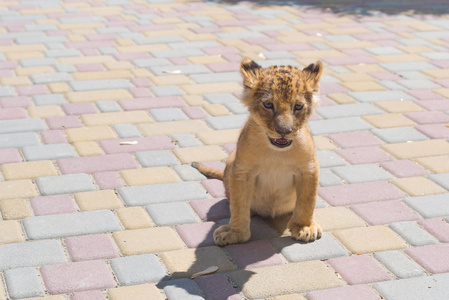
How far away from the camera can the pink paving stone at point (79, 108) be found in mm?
6794

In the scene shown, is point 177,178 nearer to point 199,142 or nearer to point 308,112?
point 199,142

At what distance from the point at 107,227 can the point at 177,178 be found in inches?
35.4

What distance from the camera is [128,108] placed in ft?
22.7

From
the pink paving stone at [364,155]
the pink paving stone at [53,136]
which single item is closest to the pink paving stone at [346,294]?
the pink paving stone at [364,155]

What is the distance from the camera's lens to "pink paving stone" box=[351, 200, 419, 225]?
492 centimetres

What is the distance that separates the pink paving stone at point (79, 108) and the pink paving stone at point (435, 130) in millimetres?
2923

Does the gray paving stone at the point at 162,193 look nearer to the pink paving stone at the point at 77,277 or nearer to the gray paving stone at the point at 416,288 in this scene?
the pink paving stone at the point at 77,277

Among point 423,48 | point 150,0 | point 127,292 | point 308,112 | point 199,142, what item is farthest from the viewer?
point 150,0

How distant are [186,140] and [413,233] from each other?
2.21 m

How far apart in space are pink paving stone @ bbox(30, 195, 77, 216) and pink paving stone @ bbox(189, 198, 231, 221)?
2.69ft

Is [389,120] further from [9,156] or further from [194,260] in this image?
[9,156]

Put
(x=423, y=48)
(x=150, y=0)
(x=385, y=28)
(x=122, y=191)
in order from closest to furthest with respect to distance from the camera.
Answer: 1. (x=122, y=191)
2. (x=423, y=48)
3. (x=385, y=28)
4. (x=150, y=0)

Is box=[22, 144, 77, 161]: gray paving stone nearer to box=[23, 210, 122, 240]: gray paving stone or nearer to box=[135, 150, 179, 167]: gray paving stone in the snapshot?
box=[135, 150, 179, 167]: gray paving stone

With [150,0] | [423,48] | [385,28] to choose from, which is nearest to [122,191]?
[423,48]
